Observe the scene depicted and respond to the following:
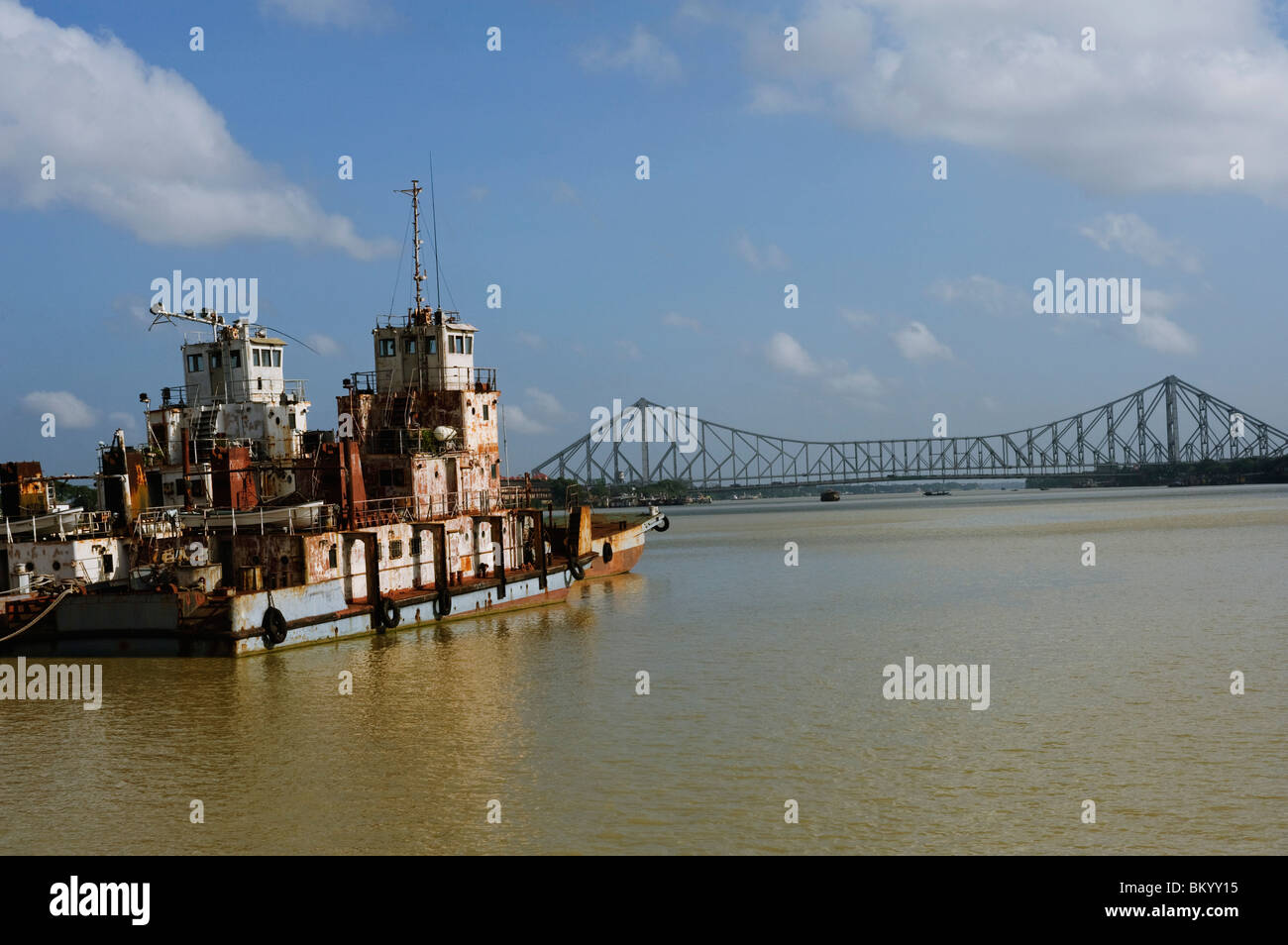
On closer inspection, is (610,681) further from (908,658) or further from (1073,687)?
(1073,687)

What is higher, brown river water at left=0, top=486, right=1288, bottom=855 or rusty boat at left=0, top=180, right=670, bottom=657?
rusty boat at left=0, top=180, right=670, bottom=657

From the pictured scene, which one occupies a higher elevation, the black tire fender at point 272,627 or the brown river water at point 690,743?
the black tire fender at point 272,627

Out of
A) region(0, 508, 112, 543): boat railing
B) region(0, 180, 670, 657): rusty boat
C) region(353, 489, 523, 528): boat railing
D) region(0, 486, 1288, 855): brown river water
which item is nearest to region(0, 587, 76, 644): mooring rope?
region(0, 180, 670, 657): rusty boat

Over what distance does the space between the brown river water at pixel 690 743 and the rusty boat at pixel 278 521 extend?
1385 millimetres

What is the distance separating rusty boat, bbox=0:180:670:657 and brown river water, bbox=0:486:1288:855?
1.39 meters

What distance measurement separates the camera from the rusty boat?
3148 cm

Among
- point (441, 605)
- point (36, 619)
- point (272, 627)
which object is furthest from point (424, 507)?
point (36, 619)

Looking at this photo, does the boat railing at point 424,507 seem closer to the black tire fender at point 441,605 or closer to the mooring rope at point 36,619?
the black tire fender at point 441,605

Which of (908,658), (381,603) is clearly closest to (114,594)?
(381,603)

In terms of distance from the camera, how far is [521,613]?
143 ft

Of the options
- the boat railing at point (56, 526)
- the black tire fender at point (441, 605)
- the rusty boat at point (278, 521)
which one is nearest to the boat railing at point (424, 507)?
the rusty boat at point (278, 521)

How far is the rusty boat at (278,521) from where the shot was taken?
103 feet

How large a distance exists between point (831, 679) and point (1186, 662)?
361 inches

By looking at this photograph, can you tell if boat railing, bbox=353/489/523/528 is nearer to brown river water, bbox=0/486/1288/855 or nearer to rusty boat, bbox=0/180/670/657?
rusty boat, bbox=0/180/670/657
